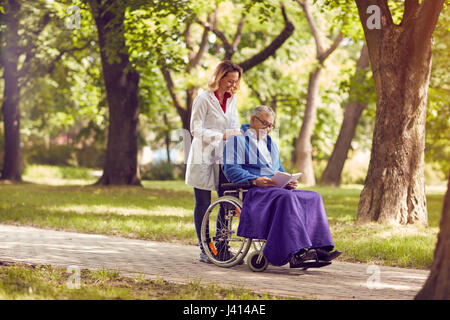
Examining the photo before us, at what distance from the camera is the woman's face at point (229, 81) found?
22.0 feet

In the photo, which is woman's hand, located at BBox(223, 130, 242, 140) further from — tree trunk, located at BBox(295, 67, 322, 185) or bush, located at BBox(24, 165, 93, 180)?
bush, located at BBox(24, 165, 93, 180)

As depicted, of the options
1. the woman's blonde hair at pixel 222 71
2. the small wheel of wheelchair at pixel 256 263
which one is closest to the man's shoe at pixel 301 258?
the small wheel of wheelchair at pixel 256 263

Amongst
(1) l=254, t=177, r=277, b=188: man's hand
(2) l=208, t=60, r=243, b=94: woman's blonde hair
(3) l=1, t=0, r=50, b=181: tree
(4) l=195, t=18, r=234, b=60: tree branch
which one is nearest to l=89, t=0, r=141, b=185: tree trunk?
(4) l=195, t=18, r=234, b=60: tree branch

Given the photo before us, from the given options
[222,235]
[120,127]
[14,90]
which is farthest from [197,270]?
[14,90]

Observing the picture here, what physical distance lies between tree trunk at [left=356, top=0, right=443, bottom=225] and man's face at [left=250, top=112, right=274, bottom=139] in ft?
13.5

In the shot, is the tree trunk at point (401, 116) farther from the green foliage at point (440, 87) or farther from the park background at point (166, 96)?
the green foliage at point (440, 87)

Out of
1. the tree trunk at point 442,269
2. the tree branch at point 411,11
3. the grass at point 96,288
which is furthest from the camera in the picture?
the tree branch at point 411,11

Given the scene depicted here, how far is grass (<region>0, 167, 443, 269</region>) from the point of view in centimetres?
796

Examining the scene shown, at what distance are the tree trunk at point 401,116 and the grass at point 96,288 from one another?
5450mm

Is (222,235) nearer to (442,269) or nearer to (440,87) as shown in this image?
(442,269)

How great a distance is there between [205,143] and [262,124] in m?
0.63

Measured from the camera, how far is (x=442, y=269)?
12.9 ft

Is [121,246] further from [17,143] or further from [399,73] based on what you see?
[17,143]
